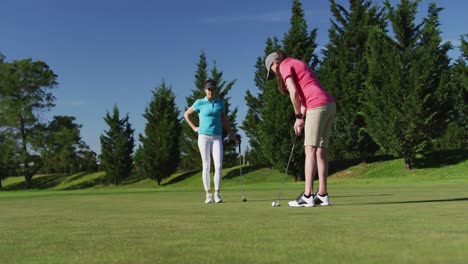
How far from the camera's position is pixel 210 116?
30.0ft

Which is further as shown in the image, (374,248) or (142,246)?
(142,246)

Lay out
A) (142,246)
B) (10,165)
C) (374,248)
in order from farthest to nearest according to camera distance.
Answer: (10,165)
(142,246)
(374,248)

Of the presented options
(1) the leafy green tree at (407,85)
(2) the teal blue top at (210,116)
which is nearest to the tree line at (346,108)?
(1) the leafy green tree at (407,85)

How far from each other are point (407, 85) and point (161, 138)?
19765mm

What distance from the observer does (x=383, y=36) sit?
30.3 meters

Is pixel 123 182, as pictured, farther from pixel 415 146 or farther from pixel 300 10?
pixel 415 146

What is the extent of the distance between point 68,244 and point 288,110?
92.3 ft

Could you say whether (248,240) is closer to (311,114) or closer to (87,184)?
(311,114)

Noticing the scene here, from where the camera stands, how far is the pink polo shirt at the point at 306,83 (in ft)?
22.6

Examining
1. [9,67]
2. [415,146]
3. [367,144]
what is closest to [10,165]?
[9,67]

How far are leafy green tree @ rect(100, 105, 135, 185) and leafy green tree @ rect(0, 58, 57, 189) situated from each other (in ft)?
34.8

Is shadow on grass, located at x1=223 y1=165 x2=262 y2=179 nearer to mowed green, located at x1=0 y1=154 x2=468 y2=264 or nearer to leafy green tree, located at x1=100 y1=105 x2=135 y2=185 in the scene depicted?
leafy green tree, located at x1=100 y1=105 x2=135 y2=185

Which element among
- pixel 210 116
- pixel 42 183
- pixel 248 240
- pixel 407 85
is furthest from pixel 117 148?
pixel 248 240

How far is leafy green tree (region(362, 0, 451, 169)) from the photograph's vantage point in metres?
28.6
